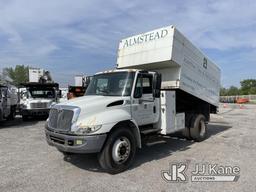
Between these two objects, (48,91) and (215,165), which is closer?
(215,165)

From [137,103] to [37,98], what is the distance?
11854 millimetres

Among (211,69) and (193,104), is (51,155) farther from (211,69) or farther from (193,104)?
(211,69)

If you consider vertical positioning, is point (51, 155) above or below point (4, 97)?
below

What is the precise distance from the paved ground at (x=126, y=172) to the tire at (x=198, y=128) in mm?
276

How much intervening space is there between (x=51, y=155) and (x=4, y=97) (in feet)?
30.3

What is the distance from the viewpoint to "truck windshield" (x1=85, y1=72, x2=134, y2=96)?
21.1 feet

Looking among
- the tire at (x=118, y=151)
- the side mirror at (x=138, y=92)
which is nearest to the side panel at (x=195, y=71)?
the side mirror at (x=138, y=92)

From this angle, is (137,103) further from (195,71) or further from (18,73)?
(18,73)

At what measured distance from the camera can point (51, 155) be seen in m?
7.38

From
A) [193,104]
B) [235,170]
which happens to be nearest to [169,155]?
[235,170]

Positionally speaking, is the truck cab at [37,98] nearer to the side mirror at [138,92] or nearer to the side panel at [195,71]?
the side panel at [195,71]

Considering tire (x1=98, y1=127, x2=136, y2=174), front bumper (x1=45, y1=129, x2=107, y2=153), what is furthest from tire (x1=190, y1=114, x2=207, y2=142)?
front bumper (x1=45, y1=129, x2=107, y2=153)

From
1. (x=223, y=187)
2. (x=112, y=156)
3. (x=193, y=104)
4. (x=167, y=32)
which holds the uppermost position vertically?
(x=167, y=32)

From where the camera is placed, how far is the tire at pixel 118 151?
562 cm
